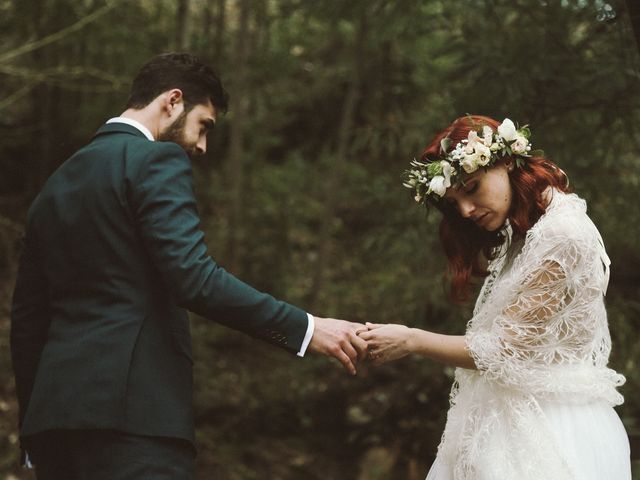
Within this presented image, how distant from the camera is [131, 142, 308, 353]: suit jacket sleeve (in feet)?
7.44

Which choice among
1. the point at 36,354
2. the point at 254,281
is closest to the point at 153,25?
the point at 254,281

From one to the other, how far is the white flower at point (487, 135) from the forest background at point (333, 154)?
2.50 ft

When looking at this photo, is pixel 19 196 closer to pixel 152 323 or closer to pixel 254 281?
pixel 254 281

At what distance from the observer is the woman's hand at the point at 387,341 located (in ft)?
8.92

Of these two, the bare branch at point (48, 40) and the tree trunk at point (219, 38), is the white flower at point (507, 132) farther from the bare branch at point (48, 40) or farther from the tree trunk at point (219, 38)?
the tree trunk at point (219, 38)

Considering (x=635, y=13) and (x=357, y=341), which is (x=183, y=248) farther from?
(x=635, y=13)

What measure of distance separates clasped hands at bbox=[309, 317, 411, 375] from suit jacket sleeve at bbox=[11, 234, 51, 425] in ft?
2.97

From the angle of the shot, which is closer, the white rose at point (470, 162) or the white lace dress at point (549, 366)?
the white lace dress at point (549, 366)

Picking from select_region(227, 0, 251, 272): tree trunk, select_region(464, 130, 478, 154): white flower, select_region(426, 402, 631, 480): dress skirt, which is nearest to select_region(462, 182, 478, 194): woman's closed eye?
select_region(464, 130, 478, 154): white flower

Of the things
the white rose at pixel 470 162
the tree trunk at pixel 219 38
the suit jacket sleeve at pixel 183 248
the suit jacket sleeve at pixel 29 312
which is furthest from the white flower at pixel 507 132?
the tree trunk at pixel 219 38

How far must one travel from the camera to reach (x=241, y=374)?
7574 millimetres

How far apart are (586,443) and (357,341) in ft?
2.77

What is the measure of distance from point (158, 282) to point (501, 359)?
113 centimetres

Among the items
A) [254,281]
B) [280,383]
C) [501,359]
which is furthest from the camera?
[254,281]
